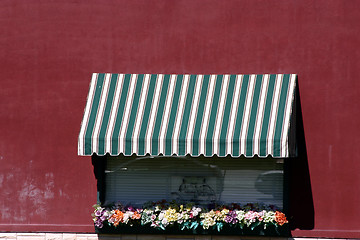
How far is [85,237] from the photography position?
42.4 feet

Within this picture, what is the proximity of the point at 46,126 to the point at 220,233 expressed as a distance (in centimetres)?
398

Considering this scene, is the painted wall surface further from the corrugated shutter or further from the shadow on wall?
the corrugated shutter

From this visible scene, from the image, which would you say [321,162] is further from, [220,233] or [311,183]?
[220,233]

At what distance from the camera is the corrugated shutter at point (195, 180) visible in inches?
500

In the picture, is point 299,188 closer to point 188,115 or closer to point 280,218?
point 280,218

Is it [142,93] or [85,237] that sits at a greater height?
[142,93]

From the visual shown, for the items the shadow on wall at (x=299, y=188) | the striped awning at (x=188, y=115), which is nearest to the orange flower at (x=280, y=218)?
the shadow on wall at (x=299, y=188)

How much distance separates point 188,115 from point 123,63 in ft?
5.95

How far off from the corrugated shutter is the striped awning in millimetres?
999

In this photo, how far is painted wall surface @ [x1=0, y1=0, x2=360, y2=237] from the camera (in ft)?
41.3

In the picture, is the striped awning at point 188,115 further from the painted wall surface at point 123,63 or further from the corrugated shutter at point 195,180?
the corrugated shutter at point 195,180

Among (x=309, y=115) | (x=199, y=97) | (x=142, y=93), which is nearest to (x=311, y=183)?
(x=309, y=115)

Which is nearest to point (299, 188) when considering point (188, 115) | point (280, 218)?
point (280, 218)

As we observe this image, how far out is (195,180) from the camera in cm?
1282
